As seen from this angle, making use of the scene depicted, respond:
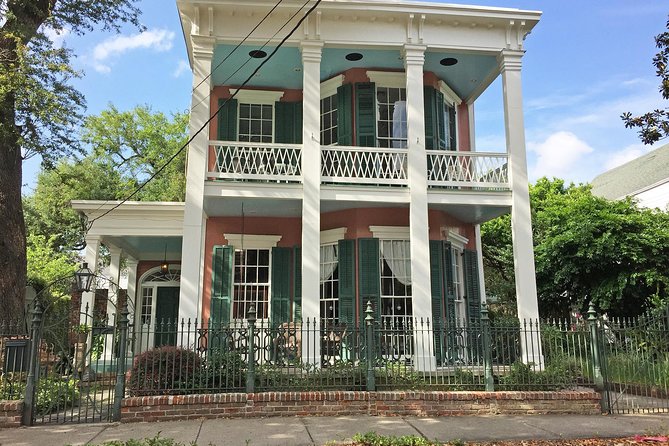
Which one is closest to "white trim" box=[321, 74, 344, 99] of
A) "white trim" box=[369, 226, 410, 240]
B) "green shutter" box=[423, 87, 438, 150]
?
"green shutter" box=[423, 87, 438, 150]

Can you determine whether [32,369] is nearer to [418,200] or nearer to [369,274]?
[369,274]

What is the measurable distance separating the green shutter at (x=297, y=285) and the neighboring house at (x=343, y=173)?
0.10 feet

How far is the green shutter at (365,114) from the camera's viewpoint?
1202 centimetres

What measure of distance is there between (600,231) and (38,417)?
46.2ft

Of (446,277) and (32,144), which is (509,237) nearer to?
(446,277)

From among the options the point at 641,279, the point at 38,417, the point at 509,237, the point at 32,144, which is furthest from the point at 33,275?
the point at 641,279

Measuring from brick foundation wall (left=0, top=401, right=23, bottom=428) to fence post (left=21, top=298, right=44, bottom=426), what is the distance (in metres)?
0.09

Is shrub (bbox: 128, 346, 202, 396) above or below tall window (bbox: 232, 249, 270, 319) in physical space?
below

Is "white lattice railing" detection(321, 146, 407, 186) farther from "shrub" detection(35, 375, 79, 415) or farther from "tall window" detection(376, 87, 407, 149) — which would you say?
"shrub" detection(35, 375, 79, 415)

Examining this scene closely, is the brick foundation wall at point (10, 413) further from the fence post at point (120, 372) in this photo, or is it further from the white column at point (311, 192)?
the white column at point (311, 192)

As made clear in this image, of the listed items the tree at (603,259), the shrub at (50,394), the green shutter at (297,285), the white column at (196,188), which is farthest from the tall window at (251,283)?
the tree at (603,259)

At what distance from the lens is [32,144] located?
35.2ft

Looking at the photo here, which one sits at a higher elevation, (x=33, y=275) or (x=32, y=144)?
(x=32, y=144)

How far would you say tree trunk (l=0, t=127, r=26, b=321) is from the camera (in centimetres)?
1020
